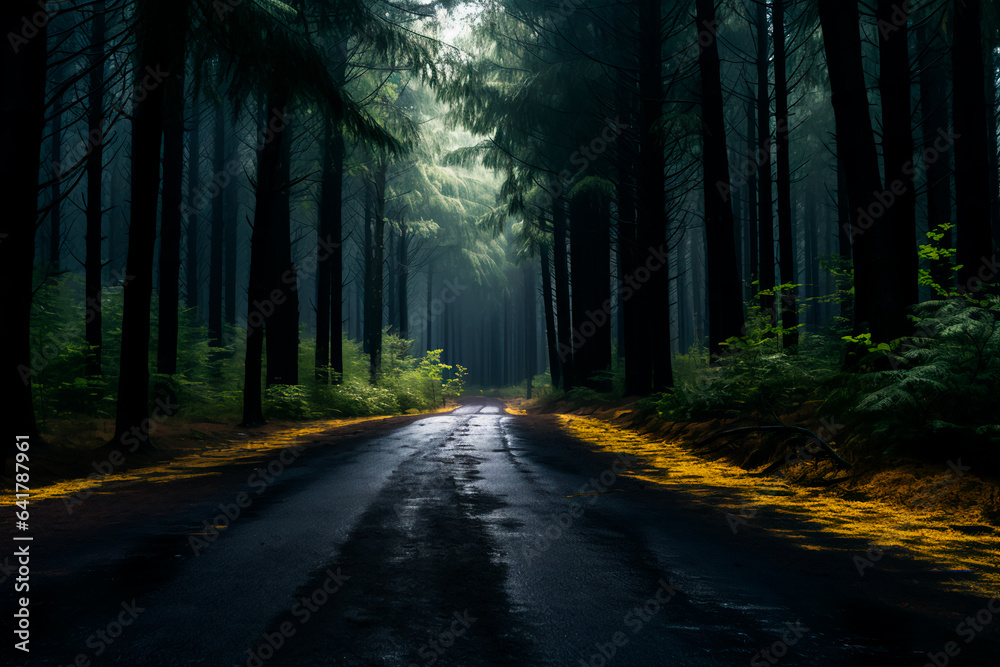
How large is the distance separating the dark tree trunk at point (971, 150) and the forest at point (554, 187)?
38 millimetres

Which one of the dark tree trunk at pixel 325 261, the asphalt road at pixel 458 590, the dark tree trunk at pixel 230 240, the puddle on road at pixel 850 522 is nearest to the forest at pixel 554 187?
the dark tree trunk at pixel 325 261

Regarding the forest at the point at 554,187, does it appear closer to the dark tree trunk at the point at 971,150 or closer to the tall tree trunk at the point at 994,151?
the dark tree trunk at the point at 971,150

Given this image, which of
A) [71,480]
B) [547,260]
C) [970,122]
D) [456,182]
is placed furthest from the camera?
[456,182]

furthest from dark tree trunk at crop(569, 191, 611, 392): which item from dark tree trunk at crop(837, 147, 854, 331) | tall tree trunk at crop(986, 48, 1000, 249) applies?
tall tree trunk at crop(986, 48, 1000, 249)

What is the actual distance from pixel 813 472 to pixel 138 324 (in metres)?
8.28

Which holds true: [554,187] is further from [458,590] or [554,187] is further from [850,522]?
[458,590]

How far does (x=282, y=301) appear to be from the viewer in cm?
1609

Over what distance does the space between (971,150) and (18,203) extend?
507 inches

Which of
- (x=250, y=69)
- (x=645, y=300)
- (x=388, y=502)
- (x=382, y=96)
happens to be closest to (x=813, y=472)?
(x=388, y=502)

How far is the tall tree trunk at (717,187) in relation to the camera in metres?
10.8

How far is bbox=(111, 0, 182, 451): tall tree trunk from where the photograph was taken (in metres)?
7.50

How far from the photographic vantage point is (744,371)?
8.15 meters

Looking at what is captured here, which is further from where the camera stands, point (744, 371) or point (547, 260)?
point (547, 260)

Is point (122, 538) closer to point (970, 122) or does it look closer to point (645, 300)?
point (970, 122)
